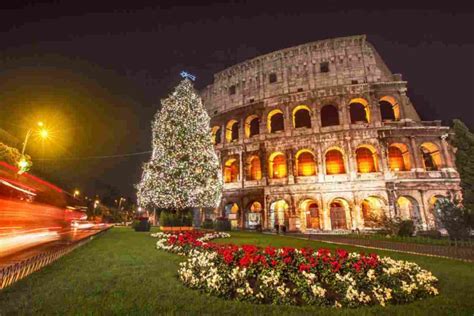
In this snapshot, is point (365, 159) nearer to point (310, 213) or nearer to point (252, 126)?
point (310, 213)

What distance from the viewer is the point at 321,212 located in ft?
90.6

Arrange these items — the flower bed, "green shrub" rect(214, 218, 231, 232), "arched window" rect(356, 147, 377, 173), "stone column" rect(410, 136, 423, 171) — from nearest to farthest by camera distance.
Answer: the flower bed → "green shrub" rect(214, 218, 231, 232) → "stone column" rect(410, 136, 423, 171) → "arched window" rect(356, 147, 377, 173)

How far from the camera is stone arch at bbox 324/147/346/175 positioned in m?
29.5

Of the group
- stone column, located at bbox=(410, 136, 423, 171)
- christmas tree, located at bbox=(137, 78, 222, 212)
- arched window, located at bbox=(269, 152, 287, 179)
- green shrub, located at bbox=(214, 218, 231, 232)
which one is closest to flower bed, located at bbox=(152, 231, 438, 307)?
christmas tree, located at bbox=(137, 78, 222, 212)

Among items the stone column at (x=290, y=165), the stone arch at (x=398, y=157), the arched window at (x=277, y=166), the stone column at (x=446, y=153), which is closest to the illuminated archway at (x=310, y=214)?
the stone column at (x=290, y=165)

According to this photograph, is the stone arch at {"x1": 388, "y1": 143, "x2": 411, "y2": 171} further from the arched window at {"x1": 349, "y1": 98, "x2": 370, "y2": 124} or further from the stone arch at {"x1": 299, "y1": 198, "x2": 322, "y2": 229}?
the stone arch at {"x1": 299, "y1": 198, "x2": 322, "y2": 229}


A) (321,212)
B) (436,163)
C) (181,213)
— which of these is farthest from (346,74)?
(181,213)

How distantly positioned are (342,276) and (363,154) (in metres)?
26.4

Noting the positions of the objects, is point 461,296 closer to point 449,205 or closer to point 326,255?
point 326,255

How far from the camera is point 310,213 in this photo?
2989cm

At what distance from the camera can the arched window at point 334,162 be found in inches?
1163

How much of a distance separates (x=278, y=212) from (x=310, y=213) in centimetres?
393

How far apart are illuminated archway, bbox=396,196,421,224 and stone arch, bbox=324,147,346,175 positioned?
6951mm

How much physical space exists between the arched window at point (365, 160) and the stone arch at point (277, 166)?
860 centimetres
